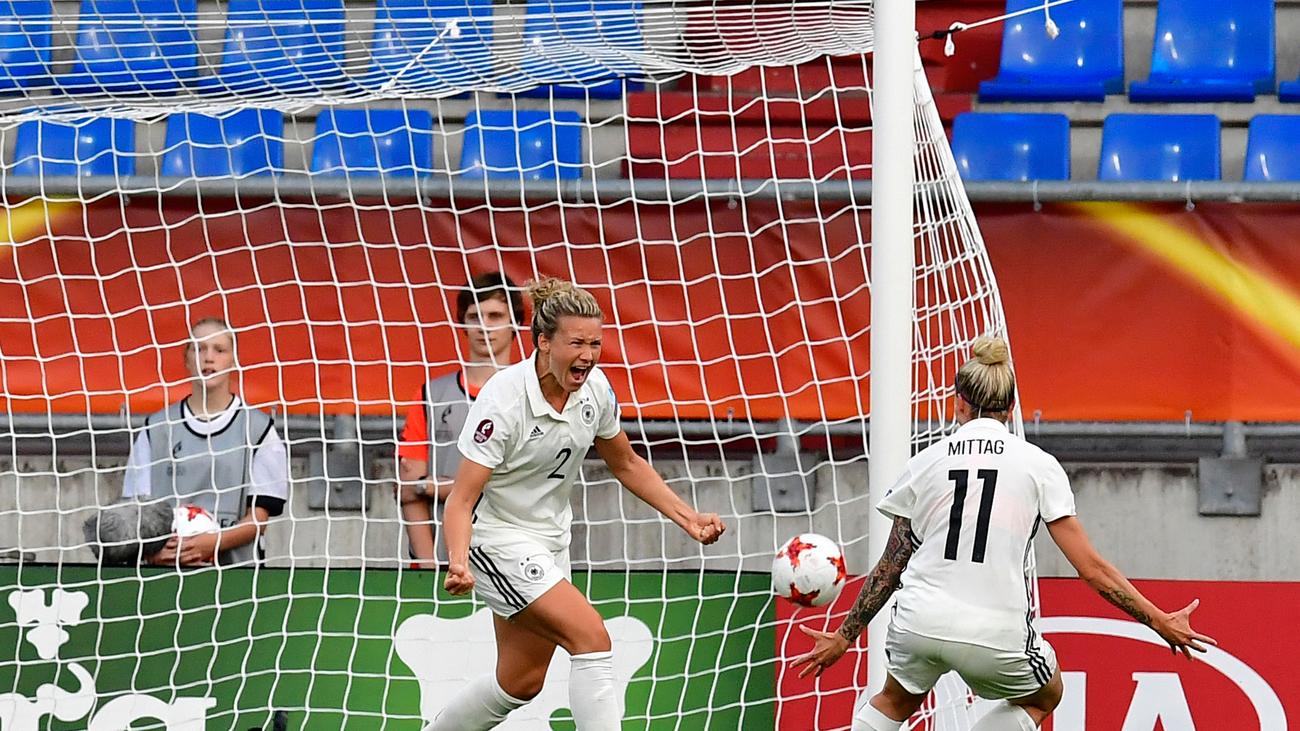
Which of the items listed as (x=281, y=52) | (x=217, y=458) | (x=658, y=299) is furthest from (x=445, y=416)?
(x=281, y=52)

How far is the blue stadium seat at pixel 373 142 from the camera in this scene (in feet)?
27.5

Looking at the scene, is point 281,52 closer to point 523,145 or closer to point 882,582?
point 523,145

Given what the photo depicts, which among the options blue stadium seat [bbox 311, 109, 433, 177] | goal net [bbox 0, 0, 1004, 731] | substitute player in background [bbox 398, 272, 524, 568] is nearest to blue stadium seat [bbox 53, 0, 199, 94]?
goal net [bbox 0, 0, 1004, 731]

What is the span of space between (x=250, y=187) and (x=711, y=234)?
6.67 feet

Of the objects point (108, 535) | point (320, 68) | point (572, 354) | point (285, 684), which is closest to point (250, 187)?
point (320, 68)

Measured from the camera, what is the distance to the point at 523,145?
337 inches

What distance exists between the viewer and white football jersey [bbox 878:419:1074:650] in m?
4.39

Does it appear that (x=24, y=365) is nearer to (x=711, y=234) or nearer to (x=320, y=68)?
(x=320, y=68)

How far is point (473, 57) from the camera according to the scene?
7152 mm

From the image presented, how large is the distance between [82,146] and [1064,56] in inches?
203

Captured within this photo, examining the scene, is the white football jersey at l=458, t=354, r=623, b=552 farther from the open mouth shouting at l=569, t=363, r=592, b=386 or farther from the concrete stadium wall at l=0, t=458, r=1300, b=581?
the concrete stadium wall at l=0, t=458, r=1300, b=581

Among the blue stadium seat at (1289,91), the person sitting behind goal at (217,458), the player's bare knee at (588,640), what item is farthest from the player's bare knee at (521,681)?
the blue stadium seat at (1289,91)

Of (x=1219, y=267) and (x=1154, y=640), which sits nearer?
(x=1154, y=640)

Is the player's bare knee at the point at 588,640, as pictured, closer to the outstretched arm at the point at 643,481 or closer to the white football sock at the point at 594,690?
the white football sock at the point at 594,690
